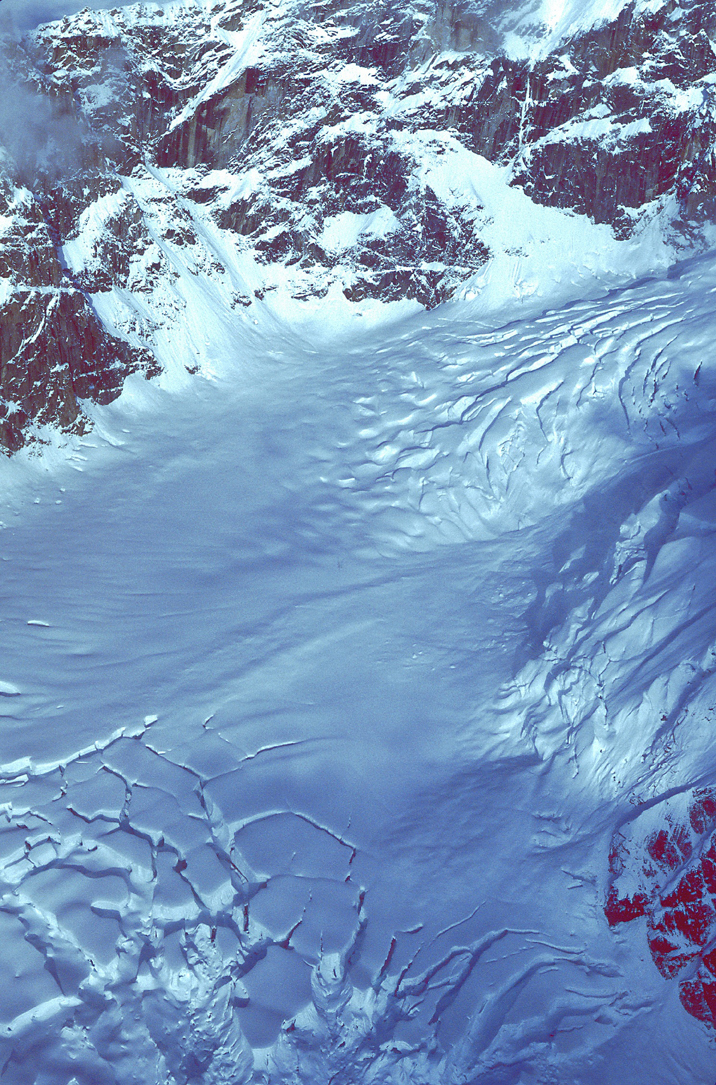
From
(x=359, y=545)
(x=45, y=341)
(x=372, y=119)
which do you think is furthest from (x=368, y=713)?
(x=372, y=119)

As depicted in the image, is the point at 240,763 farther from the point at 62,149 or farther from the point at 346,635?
the point at 62,149

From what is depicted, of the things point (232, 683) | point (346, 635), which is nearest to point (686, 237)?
point (346, 635)

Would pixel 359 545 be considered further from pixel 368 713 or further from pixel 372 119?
pixel 372 119

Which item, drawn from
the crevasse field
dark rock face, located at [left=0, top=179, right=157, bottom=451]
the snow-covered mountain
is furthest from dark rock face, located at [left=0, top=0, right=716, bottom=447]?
the crevasse field

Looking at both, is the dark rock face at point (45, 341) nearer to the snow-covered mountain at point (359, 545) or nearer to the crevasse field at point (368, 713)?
the snow-covered mountain at point (359, 545)

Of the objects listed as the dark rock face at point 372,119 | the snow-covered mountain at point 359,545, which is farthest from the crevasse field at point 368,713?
the dark rock face at point 372,119

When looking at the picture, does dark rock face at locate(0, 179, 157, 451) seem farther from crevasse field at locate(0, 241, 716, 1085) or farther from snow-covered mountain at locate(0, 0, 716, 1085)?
crevasse field at locate(0, 241, 716, 1085)
